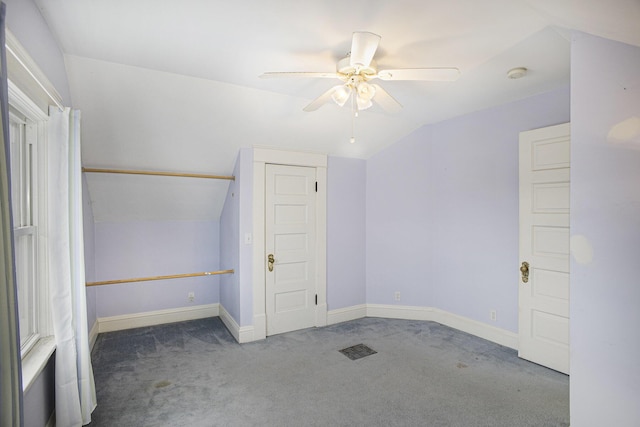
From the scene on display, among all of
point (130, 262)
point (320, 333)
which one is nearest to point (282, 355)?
point (320, 333)

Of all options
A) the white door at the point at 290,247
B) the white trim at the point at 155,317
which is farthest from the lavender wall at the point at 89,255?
the white door at the point at 290,247

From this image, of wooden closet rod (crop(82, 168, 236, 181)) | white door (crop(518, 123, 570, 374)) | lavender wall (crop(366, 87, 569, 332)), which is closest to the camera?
white door (crop(518, 123, 570, 374))

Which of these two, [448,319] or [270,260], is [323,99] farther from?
[448,319]

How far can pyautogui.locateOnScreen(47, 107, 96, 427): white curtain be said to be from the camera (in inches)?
73.6

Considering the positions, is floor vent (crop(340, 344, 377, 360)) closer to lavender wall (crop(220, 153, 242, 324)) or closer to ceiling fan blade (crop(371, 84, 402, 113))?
lavender wall (crop(220, 153, 242, 324))

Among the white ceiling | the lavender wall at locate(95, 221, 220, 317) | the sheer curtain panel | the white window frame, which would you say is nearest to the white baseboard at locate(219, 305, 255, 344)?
the lavender wall at locate(95, 221, 220, 317)

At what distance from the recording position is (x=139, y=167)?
3.31m

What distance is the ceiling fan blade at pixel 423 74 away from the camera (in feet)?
6.03

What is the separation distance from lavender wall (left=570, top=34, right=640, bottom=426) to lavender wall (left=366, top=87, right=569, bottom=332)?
134 cm

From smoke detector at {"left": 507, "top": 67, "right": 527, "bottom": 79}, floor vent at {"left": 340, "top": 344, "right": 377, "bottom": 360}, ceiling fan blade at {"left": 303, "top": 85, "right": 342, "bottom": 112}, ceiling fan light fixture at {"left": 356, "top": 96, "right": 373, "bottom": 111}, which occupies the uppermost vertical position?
smoke detector at {"left": 507, "top": 67, "right": 527, "bottom": 79}

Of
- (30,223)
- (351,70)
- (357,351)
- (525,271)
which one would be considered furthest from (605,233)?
(30,223)

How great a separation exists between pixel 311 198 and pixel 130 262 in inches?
90.8

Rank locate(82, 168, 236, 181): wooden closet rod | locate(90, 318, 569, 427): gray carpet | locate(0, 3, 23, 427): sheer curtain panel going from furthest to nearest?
locate(82, 168, 236, 181): wooden closet rod, locate(90, 318, 569, 427): gray carpet, locate(0, 3, 23, 427): sheer curtain panel

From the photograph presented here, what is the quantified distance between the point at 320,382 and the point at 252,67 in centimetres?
253
